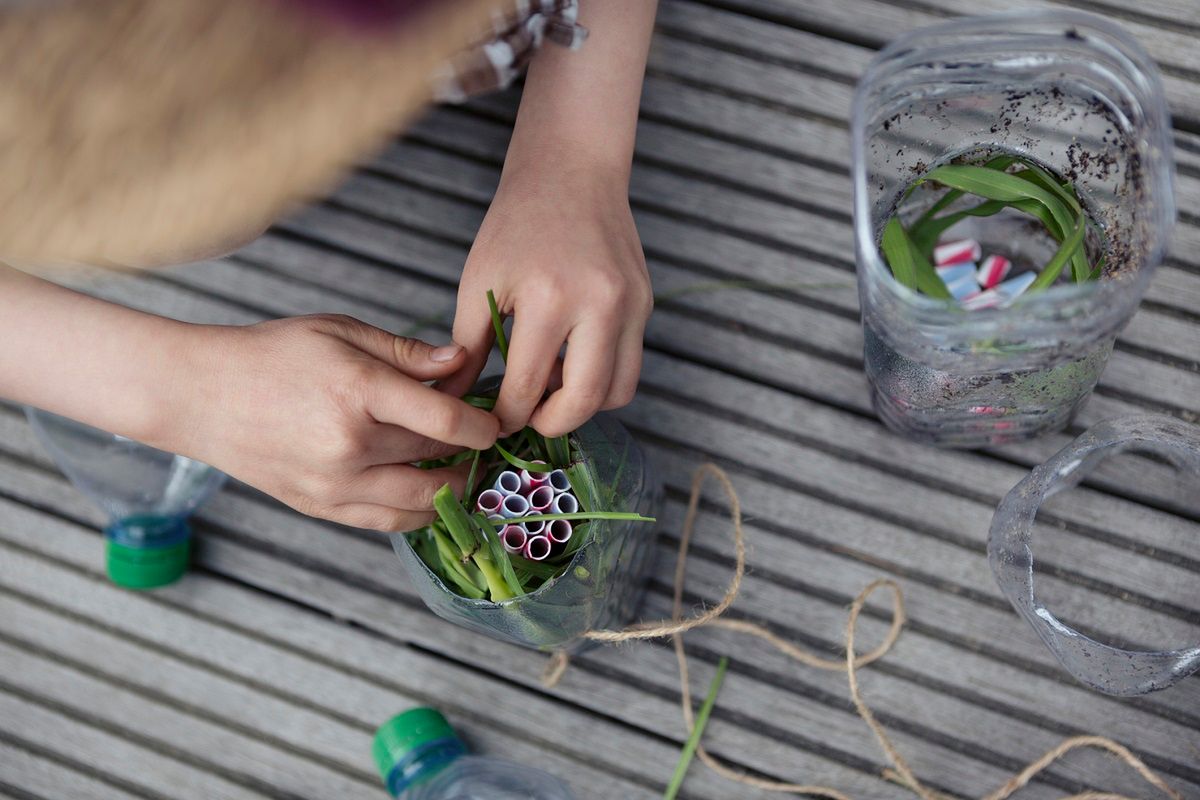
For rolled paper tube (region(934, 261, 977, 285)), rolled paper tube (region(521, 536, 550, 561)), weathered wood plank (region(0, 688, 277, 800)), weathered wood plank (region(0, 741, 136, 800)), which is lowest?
weathered wood plank (region(0, 741, 136, 800))

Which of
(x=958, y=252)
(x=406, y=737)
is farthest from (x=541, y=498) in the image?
(x=958, y=252)

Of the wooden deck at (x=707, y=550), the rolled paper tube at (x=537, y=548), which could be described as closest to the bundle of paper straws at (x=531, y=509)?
the rolled paper tube at (x=537, y=548)

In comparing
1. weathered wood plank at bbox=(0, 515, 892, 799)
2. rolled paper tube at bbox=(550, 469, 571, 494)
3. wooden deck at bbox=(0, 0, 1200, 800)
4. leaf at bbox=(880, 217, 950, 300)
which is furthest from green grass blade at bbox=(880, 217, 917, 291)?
weathered wood plank at bbox=(0, 515, 892, 799)

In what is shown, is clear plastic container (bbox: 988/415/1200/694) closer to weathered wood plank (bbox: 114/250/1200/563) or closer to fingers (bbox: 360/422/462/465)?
weathered wood plank (bbox: 114/250/1200/563)

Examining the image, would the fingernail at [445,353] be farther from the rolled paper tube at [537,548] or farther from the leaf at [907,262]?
the leaf at [907,262]

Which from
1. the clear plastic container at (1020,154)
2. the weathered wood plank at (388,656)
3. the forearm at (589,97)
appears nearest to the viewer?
the clear plastic container at (1020,154)

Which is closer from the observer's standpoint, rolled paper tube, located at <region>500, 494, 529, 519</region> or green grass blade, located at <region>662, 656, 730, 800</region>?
rolled paper tube, located at <region>500, 494, 529, 519</region>

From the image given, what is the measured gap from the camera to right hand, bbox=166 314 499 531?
0.48 metres

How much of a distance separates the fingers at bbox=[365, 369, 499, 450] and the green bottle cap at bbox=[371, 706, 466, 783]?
241mm

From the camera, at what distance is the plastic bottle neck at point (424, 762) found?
2.07ft

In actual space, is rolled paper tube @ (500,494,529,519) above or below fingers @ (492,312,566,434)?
below

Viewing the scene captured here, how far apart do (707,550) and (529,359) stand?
9.2 inches

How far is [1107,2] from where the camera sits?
65 centimetres

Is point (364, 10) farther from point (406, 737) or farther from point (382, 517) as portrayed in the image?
point (406, 737)
